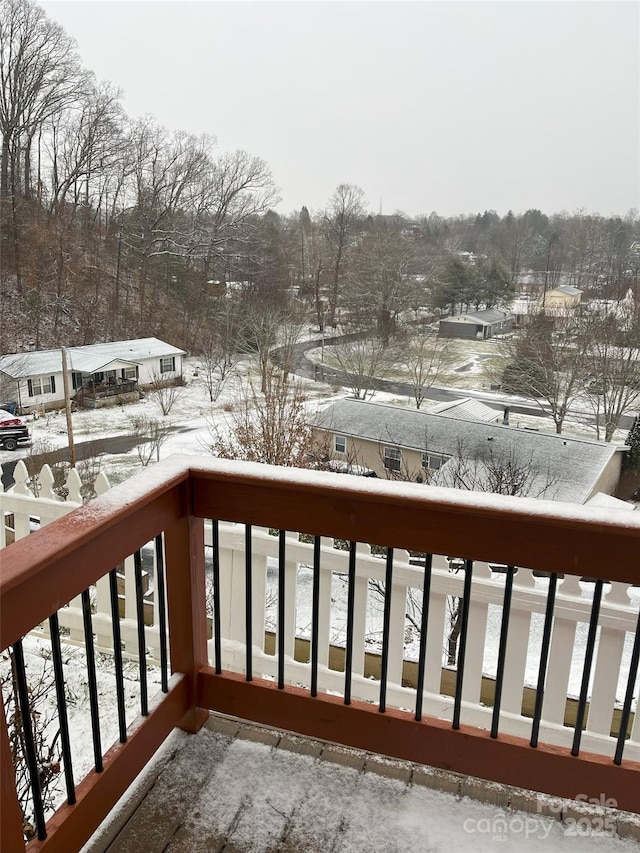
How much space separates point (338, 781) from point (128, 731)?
48 centimetres

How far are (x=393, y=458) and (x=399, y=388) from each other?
5675 mm

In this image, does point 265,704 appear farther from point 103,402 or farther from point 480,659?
point 103,402

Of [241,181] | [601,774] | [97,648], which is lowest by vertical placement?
[97,648]

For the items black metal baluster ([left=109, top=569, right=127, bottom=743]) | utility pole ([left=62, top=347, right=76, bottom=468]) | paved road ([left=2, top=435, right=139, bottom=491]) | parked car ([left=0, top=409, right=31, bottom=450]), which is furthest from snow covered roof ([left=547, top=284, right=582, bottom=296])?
black metal baluster ([left=109, top=569, right=127, bottom=743])

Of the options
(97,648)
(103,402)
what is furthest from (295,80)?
(97,648)

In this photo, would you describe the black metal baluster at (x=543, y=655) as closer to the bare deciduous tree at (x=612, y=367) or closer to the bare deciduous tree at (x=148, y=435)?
the bare deciduous tree at (x=148, y=435)

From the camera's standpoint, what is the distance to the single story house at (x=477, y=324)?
1700cm

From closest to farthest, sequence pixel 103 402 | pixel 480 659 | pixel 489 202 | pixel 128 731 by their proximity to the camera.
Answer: pixel 128 731
pixel 480 659
pixel 103 402
pixel 489 202

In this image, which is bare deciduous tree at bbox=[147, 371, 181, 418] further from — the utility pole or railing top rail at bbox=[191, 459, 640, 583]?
railing top rail at bbox=[191, 459, 640, 583]

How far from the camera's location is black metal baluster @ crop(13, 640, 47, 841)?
802 millimetres

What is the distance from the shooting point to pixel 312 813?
45.3 inches

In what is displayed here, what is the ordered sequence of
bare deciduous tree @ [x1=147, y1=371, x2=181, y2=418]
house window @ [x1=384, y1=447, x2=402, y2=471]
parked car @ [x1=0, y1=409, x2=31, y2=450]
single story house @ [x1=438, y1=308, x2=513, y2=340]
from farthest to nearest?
single story house @ [x1=438, y1=308, x2=513, y2=340] → bare deciduous tree @ [x1=147, y1=371, x2=181, y2=418] → house window @ [x1=384, y1=447, x2=402, y2=471] → parked car @ [x1=0, y1=409, x2=31, y2=450]

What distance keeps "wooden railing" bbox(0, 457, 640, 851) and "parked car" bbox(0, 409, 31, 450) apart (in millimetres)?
8280

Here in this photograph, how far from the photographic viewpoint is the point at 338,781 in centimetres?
123
